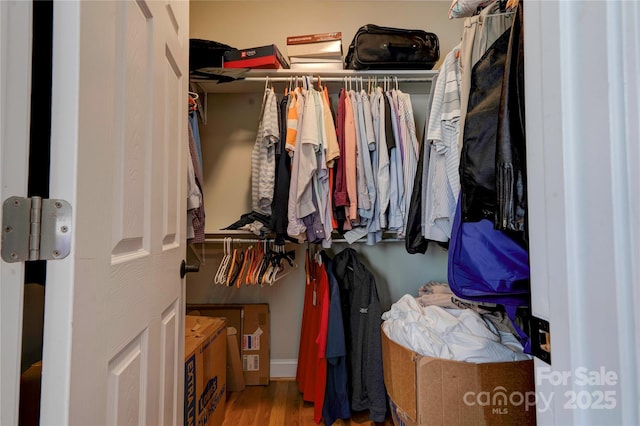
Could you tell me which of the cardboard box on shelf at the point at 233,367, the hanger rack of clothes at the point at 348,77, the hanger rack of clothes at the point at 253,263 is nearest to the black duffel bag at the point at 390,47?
the hanger rack of clothes at the point at 348,77

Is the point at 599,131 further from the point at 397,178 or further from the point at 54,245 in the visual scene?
the point at 397,178

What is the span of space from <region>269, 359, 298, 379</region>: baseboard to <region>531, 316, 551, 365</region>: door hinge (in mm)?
A: 1825

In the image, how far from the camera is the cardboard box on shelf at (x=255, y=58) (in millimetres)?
1695

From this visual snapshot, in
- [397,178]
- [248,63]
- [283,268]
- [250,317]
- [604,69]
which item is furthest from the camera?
[250,317]

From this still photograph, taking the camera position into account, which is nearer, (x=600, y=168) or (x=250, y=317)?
(x=600, y=168)

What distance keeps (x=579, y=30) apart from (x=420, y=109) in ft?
5.75

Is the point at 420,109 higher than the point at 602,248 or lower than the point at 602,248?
higher

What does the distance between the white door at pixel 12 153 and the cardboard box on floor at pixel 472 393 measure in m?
1.04

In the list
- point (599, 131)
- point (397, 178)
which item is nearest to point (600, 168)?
point (599, 131)

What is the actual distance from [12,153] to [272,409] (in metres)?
1.78

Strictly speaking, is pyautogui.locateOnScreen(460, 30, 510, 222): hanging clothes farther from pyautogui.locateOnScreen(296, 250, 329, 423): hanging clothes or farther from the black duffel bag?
pyautogui.locateOnScreen(296, 250, 329, 423): hanging clothes

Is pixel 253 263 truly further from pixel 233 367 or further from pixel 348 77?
pixel 348 77

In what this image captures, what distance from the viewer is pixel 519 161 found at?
67 centimetres

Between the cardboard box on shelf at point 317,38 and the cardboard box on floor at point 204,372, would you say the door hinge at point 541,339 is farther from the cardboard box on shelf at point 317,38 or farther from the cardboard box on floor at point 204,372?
the cardboard box on shelf at point 317,38
